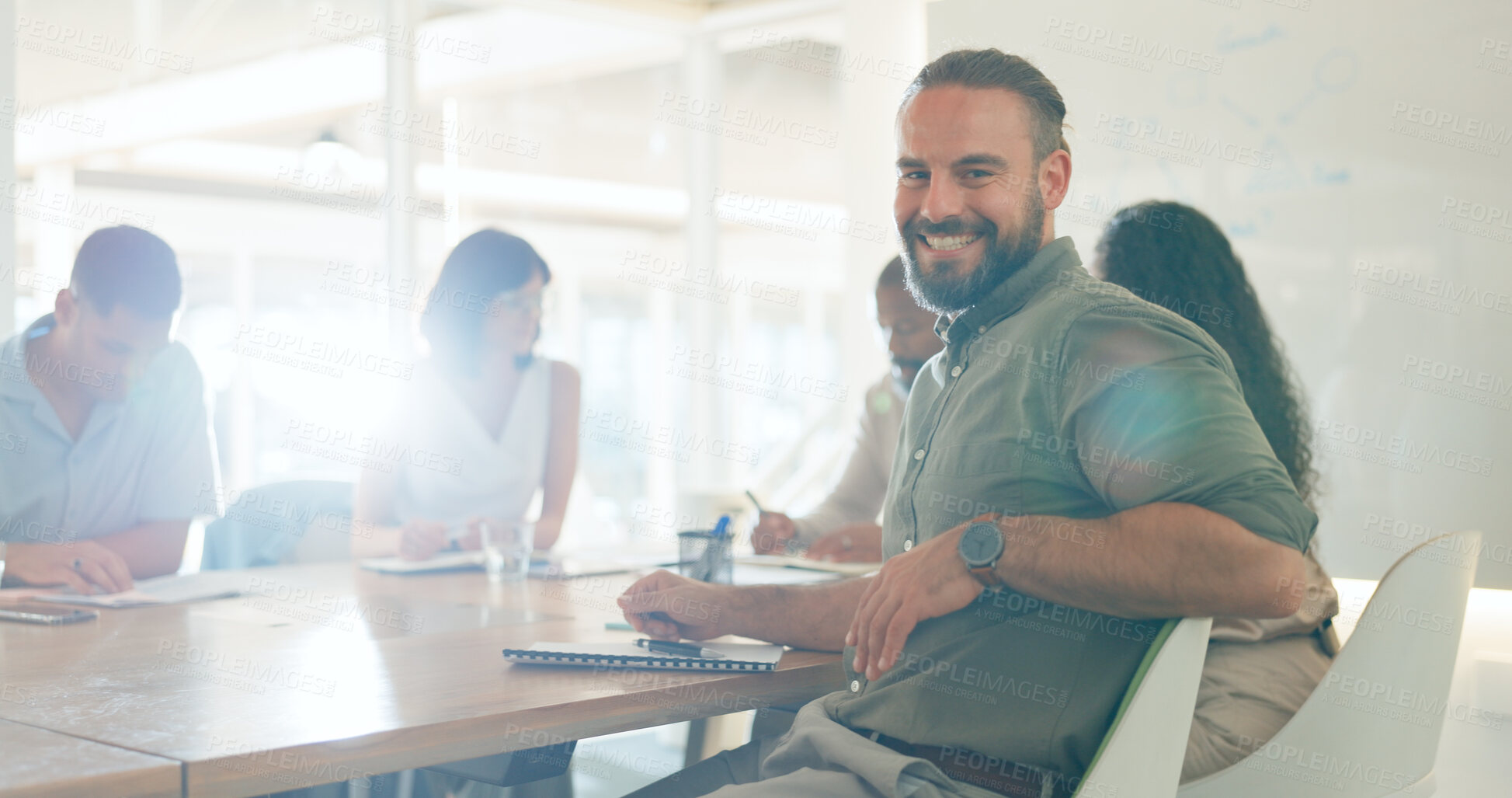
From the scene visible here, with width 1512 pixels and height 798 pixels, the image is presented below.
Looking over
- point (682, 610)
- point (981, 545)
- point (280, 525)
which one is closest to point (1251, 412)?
point (981, 545)

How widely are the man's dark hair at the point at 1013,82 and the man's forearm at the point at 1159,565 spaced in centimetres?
52

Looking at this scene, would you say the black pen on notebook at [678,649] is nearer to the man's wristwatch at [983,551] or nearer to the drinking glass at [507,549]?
the man's wristwatch at [983,551]

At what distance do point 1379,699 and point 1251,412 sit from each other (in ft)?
1.23

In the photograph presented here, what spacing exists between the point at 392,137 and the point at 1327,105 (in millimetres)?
3159

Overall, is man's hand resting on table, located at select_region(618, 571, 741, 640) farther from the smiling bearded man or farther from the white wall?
the white wall

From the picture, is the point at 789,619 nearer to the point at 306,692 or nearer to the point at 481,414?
the point at 306,692

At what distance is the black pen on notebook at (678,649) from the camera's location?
1548 millimetres

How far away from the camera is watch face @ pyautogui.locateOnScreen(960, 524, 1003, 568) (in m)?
1.22

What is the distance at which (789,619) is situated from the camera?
1.63 meters

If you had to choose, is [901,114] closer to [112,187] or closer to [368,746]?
[368,746]

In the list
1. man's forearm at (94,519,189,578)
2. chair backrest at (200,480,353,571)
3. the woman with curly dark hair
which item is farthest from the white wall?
man's forearm at (94,519,189,578)

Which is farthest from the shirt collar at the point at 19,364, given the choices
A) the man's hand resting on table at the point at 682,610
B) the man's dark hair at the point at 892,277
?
the man's dark hair at the point at 892,277

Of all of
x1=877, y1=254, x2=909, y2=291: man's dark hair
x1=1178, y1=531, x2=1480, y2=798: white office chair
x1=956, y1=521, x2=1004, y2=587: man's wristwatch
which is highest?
x1=877, y1=254, x2=909, y2=291: man's dark hair

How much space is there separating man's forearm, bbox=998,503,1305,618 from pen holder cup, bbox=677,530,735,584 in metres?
0.93
